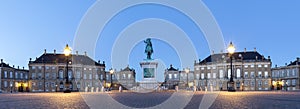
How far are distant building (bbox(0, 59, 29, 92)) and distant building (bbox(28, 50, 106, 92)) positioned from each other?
382cm

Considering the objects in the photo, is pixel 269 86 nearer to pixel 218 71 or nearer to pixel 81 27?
pixel 218 71

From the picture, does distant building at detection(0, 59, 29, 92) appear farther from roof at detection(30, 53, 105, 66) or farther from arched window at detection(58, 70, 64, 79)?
arched window at detection(58, 70, 64, 79)

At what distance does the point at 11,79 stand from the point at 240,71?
61.5m

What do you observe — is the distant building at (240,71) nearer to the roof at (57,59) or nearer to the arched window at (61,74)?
the roof at (57,59)

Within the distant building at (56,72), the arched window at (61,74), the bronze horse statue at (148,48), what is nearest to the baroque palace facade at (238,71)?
the distant building at (56,72)

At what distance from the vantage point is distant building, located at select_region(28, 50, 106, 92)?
92.0m

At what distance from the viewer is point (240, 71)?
311ft

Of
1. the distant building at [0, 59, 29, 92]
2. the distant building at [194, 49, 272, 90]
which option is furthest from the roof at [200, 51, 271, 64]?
the distant building at [0, 59, 29, 92]

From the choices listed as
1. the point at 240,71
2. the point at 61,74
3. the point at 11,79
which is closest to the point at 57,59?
the point at 61,74

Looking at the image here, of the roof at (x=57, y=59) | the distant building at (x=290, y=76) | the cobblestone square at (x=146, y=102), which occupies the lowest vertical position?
the distant building at (x=290, y=76)

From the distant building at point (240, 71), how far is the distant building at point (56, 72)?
31357mm

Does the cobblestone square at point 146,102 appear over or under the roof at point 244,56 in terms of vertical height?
under

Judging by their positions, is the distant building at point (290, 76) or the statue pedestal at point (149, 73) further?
the distant building at point (290, 76)

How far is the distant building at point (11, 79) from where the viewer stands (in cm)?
8525
